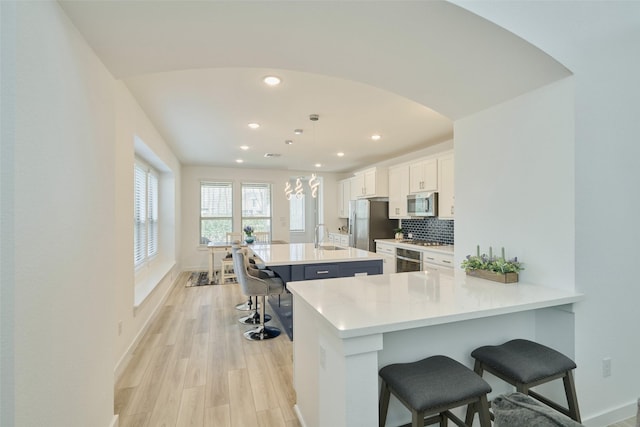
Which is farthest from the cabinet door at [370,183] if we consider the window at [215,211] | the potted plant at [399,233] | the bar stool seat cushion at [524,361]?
the bar stool seat cushion at [524,361]

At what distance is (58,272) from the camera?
117cm

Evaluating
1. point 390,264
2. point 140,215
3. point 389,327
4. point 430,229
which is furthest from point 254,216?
point 389,327

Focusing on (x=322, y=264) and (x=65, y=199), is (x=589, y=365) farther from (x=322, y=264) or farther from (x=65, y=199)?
(x=65, y=199)

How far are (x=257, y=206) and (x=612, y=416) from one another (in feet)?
22.6

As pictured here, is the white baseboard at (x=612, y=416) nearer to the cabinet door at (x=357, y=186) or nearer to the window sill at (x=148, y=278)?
the window sill at (x=148, y=278)

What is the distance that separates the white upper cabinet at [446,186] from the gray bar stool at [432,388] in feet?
10.7

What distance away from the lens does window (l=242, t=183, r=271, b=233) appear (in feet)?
24.8

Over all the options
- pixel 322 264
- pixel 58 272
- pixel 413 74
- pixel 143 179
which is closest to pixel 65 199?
pixel 58 272

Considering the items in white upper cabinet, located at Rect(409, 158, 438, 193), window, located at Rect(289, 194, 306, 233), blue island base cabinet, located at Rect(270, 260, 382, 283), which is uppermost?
white upper cabinet, located at Rect(409, 158, 438, 193)

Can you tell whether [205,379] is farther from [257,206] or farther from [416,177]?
[257,206]

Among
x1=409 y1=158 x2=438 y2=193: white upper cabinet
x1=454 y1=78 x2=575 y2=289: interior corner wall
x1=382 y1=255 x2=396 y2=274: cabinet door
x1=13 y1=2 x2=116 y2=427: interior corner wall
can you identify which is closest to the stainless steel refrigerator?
x1=382 y1=255 x2=396 y2=274: cabinet door

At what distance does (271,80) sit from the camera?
8.66 ft

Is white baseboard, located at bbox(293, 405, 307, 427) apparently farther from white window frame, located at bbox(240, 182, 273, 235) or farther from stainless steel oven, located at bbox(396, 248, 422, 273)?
white window frame, located at bbox(240, 182, 273, 235)

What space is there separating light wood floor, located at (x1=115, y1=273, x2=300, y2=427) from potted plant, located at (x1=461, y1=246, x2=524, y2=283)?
160 centimetres
